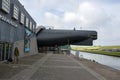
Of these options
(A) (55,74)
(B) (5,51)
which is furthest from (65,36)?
(A) (55,74)

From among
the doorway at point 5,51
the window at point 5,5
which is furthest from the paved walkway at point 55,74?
the window at point 5,5

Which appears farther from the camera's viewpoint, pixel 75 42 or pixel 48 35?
pixel 75 42

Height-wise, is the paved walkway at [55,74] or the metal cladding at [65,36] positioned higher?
the metal cladding at [65,36]

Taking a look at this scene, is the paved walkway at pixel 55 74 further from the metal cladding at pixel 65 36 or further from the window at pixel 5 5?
the metal cladding at pixel 65 36

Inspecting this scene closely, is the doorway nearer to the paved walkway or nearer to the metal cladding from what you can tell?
the paved walkway

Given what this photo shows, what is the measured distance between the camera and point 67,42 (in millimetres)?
114188

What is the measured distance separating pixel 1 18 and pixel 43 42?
252 ft

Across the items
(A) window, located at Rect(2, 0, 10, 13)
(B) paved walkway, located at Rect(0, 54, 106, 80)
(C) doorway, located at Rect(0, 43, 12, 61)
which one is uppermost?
(A) window, located at Rect(2, 0, 10, 13)

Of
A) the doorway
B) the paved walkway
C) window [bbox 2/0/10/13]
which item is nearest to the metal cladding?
the doorway

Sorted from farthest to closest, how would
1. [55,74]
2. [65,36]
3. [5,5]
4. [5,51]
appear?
[65,36]
[5,51]
[5,5]
[55,74]

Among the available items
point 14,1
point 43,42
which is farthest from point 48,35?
point 14,1

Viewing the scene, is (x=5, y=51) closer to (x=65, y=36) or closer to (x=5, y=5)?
(x=5, y=5)

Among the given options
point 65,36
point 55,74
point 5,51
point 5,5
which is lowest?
point 55,74

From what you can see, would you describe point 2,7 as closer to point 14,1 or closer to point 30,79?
point 14,1
